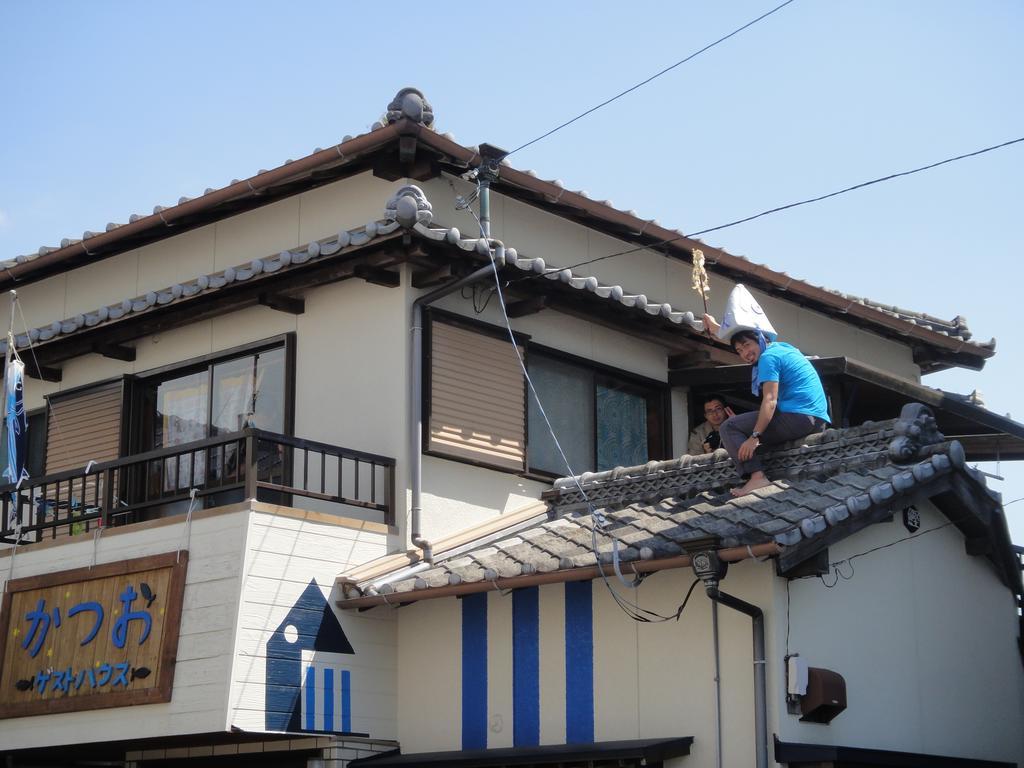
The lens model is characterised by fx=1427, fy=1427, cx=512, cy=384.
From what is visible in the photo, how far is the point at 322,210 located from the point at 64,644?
4.62 m

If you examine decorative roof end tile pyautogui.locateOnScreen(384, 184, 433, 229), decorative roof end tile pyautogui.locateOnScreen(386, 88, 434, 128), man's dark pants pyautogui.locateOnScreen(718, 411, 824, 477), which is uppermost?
decorative roof end tile pyautogui.locateOnScreen(386, 88, 434, 128)

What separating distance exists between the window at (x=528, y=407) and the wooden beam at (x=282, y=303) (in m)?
1.47

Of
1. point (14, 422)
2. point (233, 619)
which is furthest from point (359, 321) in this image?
point (14, 422)

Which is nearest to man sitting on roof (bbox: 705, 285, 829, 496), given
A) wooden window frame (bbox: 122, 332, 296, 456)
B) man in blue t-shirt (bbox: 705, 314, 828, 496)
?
man in blue t-shirt (bbox: 705, 314, 828, 496)

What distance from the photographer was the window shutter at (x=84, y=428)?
14742 millimetres

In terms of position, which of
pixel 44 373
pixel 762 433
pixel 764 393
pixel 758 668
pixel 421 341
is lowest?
pixel 758 668

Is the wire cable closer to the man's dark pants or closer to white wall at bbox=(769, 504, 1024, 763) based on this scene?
white wall at bbox=(769, 504, 1024, 763)

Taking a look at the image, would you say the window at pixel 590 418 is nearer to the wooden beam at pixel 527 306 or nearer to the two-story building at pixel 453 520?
the two-story building at pixel 453 520

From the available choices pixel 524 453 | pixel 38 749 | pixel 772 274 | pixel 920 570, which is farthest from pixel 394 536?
pixel 772 274

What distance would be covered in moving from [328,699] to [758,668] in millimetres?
3636

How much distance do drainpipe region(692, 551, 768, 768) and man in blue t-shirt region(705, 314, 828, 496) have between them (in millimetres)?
1545

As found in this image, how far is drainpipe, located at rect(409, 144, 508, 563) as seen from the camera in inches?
485

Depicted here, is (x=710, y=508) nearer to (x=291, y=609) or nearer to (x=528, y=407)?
(x=528, y=407)

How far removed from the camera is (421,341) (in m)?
12.8
